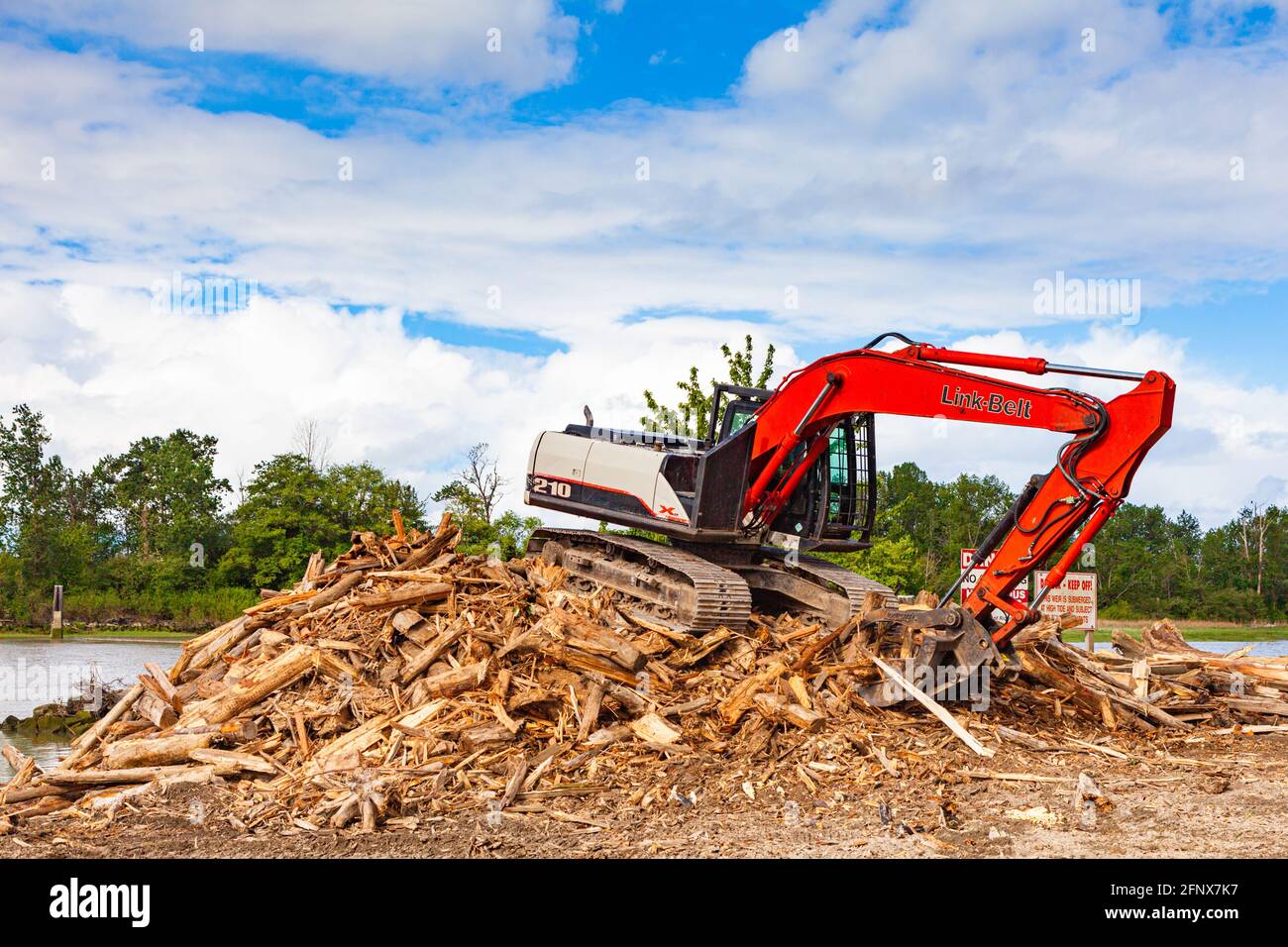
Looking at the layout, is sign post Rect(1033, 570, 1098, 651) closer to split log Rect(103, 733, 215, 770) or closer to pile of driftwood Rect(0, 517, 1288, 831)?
pile of driftwood Rect(0, 517, 1288, 831)

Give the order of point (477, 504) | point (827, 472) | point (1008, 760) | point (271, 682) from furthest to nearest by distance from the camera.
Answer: point (477, 504) < point (827, 472) < point (271, 682) < point (1008, 760)

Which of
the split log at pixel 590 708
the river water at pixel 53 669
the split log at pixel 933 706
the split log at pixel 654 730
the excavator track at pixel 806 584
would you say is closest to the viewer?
the split log at pixel 933 706

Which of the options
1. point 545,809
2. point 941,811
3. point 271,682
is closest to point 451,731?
point 545,809

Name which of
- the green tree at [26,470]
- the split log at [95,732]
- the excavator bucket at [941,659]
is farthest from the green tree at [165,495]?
the excavator bucket at [941,659]

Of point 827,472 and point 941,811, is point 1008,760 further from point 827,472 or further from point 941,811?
point 827,472

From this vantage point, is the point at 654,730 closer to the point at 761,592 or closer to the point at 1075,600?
the point at 761,592

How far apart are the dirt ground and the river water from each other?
5078 millimetres

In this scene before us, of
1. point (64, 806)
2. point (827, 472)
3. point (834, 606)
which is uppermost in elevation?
point (827, 472)

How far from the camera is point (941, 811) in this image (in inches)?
356

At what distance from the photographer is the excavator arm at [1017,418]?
10789 mm

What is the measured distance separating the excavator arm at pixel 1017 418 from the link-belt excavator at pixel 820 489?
0.01 m

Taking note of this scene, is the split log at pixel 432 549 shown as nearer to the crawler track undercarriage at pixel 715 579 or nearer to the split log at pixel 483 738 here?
the crawler track undercarriage at pixel 715 579

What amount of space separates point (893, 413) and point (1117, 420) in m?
2.23

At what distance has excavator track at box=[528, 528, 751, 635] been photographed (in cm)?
1233
